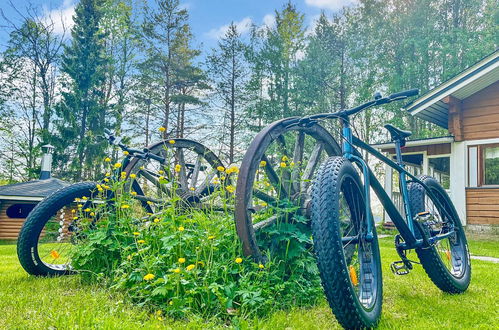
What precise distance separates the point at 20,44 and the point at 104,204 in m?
19.2

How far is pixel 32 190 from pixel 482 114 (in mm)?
14948

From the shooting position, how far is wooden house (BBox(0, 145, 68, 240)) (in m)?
14.0

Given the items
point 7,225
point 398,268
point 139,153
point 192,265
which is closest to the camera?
point 192,265

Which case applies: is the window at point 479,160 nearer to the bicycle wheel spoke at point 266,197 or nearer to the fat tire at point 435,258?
the fat tire at point 435,258

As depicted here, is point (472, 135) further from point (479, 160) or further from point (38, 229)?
point (38, 229)

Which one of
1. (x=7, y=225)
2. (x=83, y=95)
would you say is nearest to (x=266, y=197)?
(x=7, y=225)

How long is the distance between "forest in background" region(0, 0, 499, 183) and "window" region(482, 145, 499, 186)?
837 cm

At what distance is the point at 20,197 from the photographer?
45.8 ft

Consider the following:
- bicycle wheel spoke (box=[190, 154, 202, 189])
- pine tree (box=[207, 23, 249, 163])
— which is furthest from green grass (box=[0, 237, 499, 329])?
pine tree (box=[207, 23, 249, 163])

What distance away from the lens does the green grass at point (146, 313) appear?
1777 mm

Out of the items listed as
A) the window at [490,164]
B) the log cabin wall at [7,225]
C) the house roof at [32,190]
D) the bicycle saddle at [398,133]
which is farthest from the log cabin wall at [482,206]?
the log cabin wall at [7,225]

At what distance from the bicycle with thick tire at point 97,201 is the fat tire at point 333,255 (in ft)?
3.48

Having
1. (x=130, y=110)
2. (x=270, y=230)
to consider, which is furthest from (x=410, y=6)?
(x=270, y=230)

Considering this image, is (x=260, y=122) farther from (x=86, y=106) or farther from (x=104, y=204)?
(x=104, y=204)
